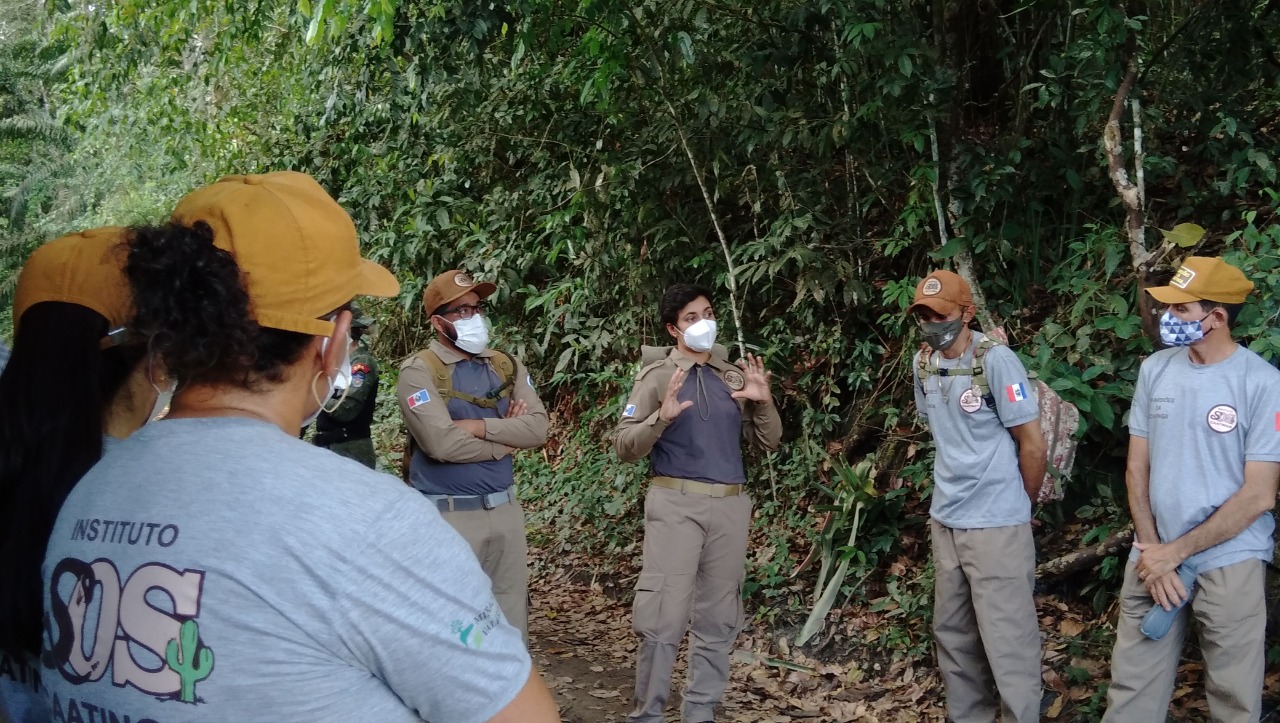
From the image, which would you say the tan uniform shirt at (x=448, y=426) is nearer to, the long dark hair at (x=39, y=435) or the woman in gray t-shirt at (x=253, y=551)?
the long dark hair at (x=39, y=435)

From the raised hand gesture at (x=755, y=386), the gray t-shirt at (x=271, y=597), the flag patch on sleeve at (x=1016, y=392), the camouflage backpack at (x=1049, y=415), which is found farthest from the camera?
the raised hand gesture at (x=755, y=386)

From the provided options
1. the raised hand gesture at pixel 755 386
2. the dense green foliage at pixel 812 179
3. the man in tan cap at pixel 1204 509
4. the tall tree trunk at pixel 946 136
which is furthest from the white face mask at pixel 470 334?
the man in tan cap at pixel 1204 509

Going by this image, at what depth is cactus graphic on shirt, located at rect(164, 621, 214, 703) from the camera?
49.1 inches

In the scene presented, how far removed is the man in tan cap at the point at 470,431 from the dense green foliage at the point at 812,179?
164cm

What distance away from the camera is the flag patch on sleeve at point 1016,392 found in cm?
433

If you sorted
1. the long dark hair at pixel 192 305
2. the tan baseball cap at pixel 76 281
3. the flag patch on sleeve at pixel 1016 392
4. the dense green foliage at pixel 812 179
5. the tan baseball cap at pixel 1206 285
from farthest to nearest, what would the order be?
the dense green foliage at pixel 812 179 < the flag patch on sleeve at pixel 1016 392 < the tan baseball cap at pixel 1206 285 < the tan baseball cap at pixel 76 281 < the long dark hair at pixel 192 305

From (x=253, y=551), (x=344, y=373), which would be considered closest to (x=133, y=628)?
(x=253, y=551)

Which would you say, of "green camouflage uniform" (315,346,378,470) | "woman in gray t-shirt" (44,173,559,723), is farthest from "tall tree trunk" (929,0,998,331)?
"woman in gray t-shirt" (44,173,559,723)

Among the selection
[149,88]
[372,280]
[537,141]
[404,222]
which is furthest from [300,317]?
[149,88]

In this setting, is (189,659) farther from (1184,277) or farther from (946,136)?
(946,136)

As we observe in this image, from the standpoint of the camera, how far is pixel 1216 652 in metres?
3.79

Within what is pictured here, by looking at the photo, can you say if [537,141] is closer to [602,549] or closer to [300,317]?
[602,549]

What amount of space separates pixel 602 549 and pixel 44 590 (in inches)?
269

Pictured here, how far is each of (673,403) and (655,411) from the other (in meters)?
0.24
